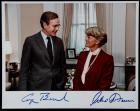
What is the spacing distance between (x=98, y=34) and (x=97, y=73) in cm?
19

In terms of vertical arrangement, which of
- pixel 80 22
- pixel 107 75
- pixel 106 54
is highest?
pixel 80 22

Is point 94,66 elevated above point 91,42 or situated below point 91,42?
below

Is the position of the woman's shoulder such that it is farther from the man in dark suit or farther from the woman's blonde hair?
the man in dark suit

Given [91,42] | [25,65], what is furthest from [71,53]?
[25,65]

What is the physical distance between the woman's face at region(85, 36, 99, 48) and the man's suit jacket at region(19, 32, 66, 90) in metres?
0.13

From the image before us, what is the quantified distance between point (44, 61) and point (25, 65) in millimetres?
94

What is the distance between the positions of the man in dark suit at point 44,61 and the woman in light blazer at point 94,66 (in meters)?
0.08

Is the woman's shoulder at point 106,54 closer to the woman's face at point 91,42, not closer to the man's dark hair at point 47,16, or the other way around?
the woman's face at point 91,42

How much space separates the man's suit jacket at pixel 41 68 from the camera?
1.33 metres

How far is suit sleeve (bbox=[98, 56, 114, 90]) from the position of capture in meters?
1.31

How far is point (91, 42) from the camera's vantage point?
132 cm

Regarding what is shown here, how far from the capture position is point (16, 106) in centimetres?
133
